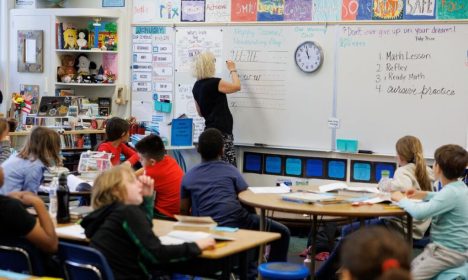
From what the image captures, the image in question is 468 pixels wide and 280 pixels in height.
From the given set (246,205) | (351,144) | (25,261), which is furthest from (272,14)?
(25,261)

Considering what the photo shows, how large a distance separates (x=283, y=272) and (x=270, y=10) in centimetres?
449

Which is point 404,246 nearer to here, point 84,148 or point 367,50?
point 367,50

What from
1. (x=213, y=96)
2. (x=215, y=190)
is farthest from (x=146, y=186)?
(x=213, y=96)

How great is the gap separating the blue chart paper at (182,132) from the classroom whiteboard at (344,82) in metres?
0.17

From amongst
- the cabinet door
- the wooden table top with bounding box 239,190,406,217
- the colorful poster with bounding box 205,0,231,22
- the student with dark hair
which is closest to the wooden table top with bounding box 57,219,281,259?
the wooden table top with bounding box 239,190,406,217

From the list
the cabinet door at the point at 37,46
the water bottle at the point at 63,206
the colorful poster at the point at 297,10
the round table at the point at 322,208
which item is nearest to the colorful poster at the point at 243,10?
the colorful poster at the point at 297,10

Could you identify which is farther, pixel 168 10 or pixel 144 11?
pixel 144 11

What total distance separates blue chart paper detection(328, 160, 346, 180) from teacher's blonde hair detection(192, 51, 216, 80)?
61.4 inches

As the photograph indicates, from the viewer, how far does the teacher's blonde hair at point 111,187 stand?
12.0 feet

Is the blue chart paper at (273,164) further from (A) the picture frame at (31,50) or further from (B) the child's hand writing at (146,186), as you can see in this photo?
(B) the child's hand writing at (146,186)

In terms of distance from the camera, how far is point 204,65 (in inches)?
312

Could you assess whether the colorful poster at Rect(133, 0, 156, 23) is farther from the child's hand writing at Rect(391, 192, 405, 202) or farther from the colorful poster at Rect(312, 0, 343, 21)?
the child's hand writing at Rect(391, 192, 405, 202)

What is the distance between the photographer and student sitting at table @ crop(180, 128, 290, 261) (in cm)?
495

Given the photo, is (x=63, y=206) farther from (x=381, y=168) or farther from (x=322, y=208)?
(x=381, y=168)
